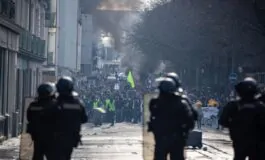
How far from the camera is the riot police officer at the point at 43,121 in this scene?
10.8 meters

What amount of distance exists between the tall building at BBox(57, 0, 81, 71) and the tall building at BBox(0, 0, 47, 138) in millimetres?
19542

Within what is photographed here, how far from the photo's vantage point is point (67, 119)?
10.7 m

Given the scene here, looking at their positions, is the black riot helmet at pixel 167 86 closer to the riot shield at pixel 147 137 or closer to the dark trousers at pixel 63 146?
the dark trousers at pixel 63 146

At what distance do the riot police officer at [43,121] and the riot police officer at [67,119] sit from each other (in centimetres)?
11

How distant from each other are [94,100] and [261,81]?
10.7 m

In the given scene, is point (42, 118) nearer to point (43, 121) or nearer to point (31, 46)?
point (43, 121)

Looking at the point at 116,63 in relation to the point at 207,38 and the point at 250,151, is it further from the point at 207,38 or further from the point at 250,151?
the point at 250,151

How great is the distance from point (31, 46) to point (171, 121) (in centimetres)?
2388

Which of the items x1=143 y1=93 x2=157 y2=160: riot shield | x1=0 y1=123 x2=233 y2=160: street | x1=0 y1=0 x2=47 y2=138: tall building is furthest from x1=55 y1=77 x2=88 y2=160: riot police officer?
x1=0 y1=0 x2=47 y2=138: tall building

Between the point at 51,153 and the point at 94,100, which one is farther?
the point at 94,100

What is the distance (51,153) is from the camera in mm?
10734

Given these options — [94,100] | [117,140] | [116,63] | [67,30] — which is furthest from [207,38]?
[116,63]

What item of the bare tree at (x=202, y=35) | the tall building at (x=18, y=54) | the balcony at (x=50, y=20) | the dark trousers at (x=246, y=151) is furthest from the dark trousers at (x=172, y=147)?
the balcony at (x=50, y=20)

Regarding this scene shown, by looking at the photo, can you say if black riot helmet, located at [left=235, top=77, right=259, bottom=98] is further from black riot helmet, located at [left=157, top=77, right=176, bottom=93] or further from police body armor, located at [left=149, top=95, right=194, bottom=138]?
black riot helmet, located at [left=157, top=77, right=176, bottom=93]
